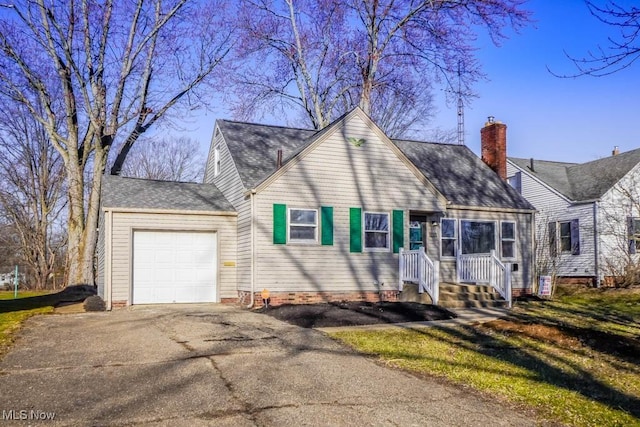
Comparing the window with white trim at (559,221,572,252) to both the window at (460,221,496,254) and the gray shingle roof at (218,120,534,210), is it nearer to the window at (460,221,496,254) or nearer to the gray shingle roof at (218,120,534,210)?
the gray shingle roof at (218,120,534,210)

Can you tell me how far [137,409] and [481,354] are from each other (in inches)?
202

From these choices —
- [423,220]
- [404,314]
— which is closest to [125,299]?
[404,314]

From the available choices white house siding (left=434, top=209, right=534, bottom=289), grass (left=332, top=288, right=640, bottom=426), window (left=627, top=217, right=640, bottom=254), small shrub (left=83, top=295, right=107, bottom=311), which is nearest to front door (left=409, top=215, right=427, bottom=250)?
white house siding (left=434, top=209, right=534, bottom=289)

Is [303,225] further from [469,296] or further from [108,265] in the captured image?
[108,265]

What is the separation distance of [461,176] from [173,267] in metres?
9.93

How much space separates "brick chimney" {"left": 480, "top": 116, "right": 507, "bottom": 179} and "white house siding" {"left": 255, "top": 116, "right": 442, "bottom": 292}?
5.67 meters

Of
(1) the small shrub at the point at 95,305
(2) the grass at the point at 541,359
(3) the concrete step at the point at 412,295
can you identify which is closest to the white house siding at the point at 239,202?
(1) the small shrub at the point at 95,305

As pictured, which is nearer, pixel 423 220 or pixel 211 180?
pixel 423 220

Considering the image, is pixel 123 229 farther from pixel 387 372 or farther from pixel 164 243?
pixel 387 372

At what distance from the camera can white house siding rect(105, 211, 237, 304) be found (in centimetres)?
1474

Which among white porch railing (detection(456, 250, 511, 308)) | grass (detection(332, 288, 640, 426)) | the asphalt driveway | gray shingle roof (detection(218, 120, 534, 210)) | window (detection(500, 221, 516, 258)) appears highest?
gray shingle roof (detection(218, 120, 534, 210))

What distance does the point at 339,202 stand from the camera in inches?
612

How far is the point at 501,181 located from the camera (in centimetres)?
2012

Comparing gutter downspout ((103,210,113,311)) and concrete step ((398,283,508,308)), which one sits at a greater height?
gutter downspout ((103,210,113,311))
